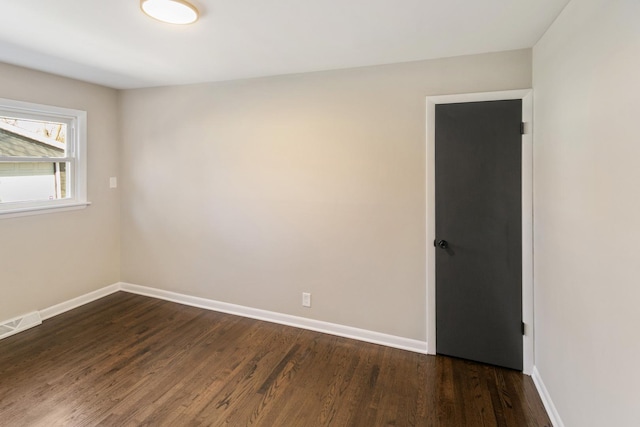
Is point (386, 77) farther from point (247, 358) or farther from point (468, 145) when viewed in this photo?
point (247, 358)

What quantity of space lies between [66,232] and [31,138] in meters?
0.99

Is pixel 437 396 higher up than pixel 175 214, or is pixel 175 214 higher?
pixel 175 214

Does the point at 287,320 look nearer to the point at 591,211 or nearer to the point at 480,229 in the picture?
the point at 480,229

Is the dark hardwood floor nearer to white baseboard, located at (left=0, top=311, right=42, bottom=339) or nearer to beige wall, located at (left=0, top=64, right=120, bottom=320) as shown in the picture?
white baseboard, located at (left=0, top=311, right=42, bottom=339)

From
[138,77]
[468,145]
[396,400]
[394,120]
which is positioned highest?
[138,77]

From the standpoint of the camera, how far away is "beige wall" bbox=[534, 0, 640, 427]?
1.25 m

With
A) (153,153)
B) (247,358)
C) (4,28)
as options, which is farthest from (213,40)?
Result: (247,358)

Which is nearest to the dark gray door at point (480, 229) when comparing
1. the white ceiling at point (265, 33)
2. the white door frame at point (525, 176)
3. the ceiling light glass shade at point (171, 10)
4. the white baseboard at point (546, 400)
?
the white door frame at point (525, 176)

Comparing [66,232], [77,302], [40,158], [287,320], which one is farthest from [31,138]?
[287,320]

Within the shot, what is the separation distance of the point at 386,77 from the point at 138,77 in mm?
2462

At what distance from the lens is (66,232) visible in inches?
138

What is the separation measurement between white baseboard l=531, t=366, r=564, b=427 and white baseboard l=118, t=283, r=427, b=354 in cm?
78

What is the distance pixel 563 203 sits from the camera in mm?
1876

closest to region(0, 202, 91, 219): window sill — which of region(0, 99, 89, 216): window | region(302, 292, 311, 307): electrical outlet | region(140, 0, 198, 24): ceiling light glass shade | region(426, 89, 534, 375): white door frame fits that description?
region(0, 99, 89, 216): window
